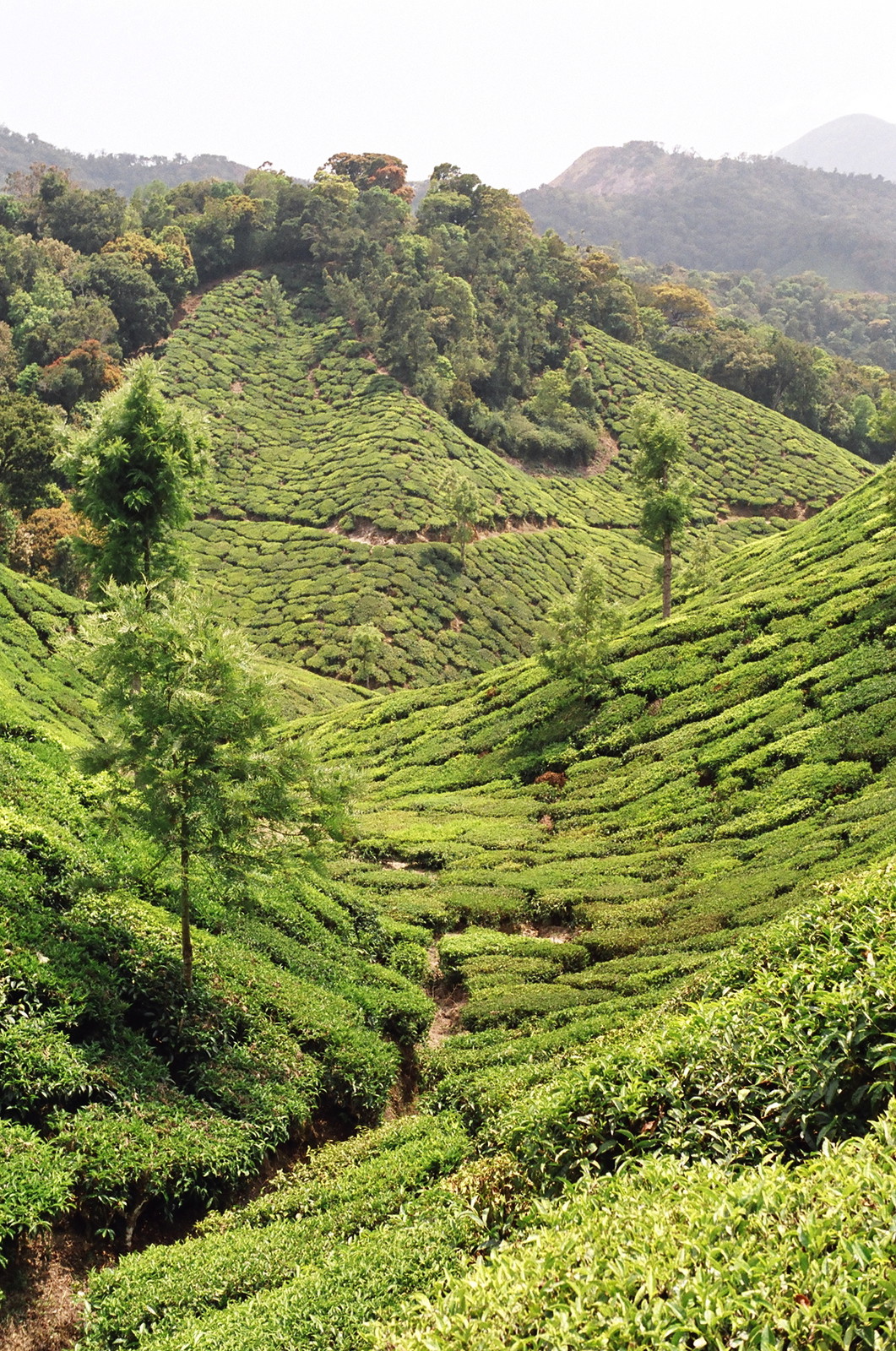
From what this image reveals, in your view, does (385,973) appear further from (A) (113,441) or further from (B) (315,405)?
(B) (315,405)

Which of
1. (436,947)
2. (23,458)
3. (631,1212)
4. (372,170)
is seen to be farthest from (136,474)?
(372,170)

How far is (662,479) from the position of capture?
4050 centimetres

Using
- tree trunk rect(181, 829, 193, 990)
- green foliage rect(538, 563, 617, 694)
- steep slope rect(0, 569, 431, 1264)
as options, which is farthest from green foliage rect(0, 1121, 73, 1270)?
green foliage rect(538, 563, 617, 694)

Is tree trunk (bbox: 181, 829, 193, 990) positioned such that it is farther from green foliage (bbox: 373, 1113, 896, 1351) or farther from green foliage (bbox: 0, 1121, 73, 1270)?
green foliage (bbox: 373, 1113, 896, 1351)

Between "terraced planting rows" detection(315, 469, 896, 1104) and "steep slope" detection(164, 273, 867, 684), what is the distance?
2083cm

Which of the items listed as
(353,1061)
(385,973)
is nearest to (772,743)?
(385,973)

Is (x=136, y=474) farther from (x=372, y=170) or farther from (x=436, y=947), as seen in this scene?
(x=372, y=170)

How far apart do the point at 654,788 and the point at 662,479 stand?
1932cm

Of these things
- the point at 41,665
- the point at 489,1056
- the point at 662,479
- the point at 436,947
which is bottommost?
the point at 436,947

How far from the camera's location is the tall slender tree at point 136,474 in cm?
2177

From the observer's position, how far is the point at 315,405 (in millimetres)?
88375

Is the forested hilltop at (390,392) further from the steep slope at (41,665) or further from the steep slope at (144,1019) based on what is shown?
the steep slope at (144,1019)

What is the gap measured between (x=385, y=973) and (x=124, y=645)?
9915mm

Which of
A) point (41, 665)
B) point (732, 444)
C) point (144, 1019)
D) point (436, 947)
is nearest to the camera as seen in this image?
point (144, 1019)
